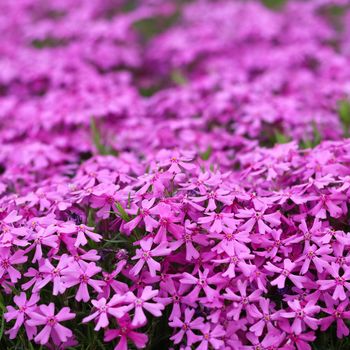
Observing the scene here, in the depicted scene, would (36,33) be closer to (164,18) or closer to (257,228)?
(164,18)

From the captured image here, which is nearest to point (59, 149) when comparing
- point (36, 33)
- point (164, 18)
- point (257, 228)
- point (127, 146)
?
point (127, 146)

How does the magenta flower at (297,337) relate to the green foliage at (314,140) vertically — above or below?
above

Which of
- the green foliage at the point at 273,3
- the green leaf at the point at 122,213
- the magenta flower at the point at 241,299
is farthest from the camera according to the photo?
the green foliage at the point at 273,3

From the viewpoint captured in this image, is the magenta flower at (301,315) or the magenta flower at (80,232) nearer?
the magenta flower at (301,315)

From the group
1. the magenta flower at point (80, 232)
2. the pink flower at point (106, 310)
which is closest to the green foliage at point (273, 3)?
the magenta flower at point (80, 232)

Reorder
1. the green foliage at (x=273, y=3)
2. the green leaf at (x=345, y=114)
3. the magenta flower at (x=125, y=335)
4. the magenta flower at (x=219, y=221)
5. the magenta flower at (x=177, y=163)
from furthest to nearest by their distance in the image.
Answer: the green foliage at (x=273, y=3), the green leaf at (x=345, y=114), the magenta flower at (x=177, y=163), the magenta flower at (x=219, y=221), the magenta flower at (x=125, y=335)

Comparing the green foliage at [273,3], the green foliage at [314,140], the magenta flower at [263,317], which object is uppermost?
the magenta flower at [263,317]

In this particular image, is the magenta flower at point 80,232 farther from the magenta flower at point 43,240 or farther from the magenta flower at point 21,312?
the magenta flower at point 21,312

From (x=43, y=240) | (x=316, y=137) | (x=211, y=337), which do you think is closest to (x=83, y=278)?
(x=43, y=240)
